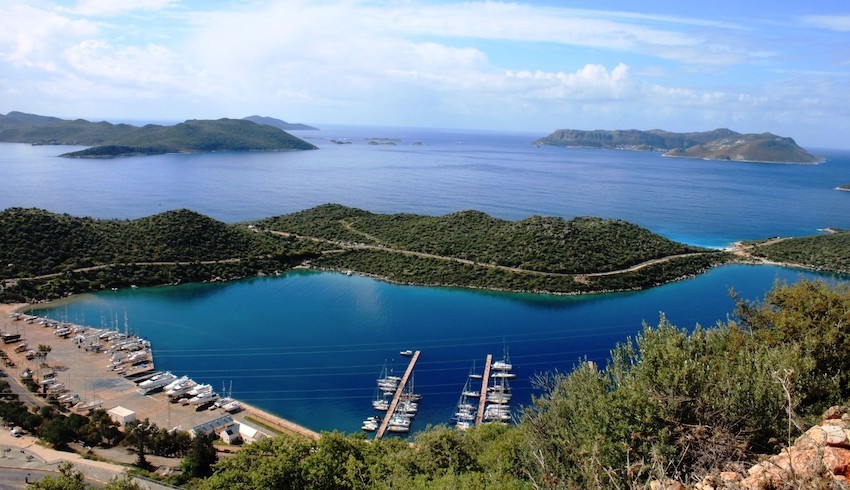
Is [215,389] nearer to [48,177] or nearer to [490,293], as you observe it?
[490,293]

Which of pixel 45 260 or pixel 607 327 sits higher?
pixel 45 260

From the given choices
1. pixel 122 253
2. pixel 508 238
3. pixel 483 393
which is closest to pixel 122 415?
pixel 483 393

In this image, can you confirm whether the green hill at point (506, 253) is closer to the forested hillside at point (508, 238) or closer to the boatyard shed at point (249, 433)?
the forested hillside at point (508, 238)

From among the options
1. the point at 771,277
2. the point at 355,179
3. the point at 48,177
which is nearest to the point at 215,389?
the point at 771,277

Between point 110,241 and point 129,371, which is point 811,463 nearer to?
point 129,371

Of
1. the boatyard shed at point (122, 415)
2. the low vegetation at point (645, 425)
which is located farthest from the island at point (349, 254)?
the low vegetation at point (645, 425)

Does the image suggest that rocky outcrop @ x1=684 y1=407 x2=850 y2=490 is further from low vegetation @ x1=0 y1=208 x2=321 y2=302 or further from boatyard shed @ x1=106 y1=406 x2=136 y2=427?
low vegetation @ x1=0 y1=208 x2=321 y2=302
